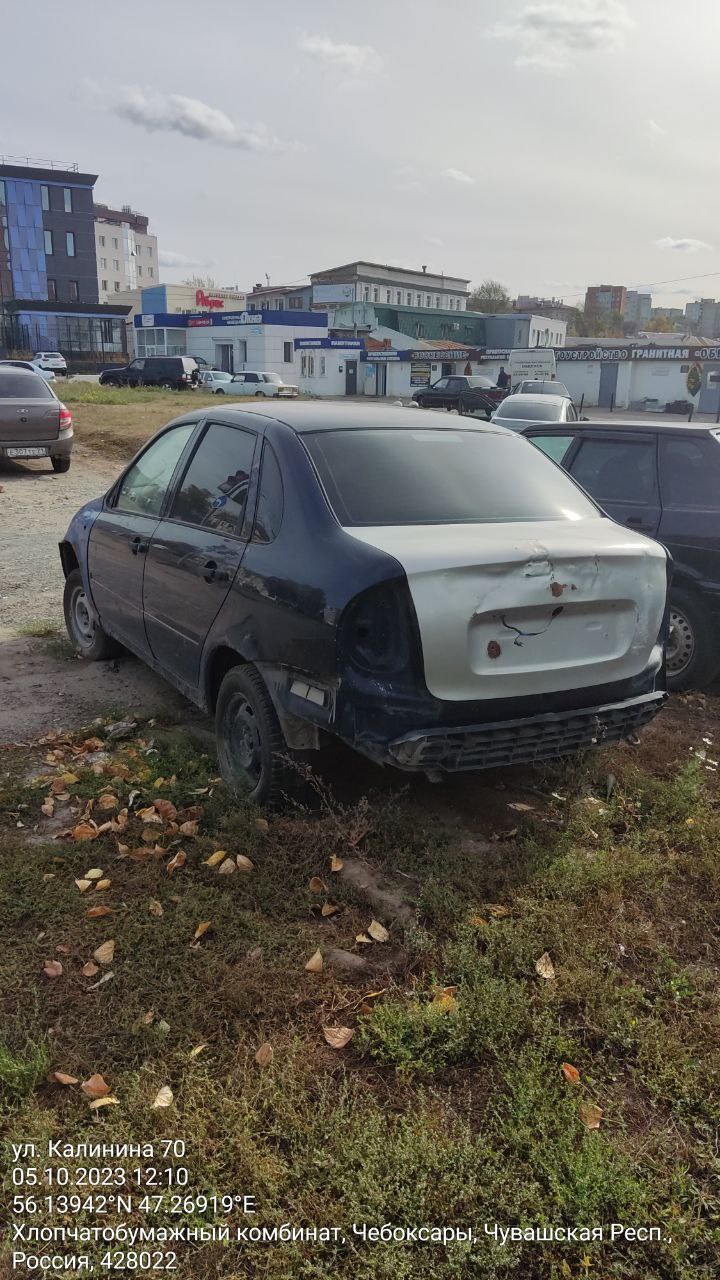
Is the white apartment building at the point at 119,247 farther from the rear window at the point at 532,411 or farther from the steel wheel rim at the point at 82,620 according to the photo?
the steel wheel rim at the point at 82,620

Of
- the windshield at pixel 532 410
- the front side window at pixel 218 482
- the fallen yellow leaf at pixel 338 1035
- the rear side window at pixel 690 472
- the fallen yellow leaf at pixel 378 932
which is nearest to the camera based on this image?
the fallen yellow leaf at pixel 338 1035

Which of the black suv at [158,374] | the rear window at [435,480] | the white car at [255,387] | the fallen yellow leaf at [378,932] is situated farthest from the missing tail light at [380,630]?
the black suv at [158,374]

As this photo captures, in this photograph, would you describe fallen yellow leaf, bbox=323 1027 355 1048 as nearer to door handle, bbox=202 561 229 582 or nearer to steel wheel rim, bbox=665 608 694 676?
door handle, bbox=202 561 229 582

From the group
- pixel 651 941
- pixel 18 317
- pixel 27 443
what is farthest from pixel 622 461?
pixel 18 317

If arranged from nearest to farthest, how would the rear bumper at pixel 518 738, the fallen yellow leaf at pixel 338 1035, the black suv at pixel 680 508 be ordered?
the fallen yellow leaf at pixel 338 1035 → the rear bumper at pixel 518 738 → the black suv at pixel 680 508

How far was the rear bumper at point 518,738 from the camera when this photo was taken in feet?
10.8

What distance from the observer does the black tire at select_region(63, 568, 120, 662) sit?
6203mm

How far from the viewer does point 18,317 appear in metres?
69.4

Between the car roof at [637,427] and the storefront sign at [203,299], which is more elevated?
the storefront sign at [203,299]

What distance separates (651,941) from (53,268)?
85023 mm

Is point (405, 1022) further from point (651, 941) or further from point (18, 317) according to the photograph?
point (18, 317)

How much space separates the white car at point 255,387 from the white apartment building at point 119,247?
61.6 meters

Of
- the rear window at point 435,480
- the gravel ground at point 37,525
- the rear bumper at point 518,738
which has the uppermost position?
the rear window at point 435,480

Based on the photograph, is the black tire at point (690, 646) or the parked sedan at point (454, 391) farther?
the parked sedan at point (454, 391)
